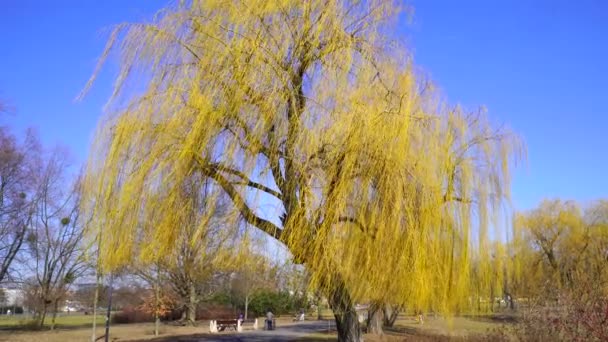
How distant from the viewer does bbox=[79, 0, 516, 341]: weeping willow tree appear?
28.8ft

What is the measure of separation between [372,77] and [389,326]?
84.4 ft

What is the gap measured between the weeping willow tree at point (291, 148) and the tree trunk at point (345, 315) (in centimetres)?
5

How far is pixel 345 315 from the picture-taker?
32.4ft

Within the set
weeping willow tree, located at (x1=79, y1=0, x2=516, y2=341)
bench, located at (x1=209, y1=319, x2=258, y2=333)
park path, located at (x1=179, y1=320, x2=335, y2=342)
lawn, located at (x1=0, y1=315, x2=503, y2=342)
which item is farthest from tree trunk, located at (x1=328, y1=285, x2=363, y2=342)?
bench, located at (x1=209, y1=319, x2=258, y2=333)

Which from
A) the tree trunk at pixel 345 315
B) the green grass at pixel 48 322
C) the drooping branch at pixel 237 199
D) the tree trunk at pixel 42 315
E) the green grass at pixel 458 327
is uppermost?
the drooping branch at pixel 237 199

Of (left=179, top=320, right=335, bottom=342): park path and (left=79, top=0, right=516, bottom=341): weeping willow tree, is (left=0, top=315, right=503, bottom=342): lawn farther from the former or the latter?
(left=79, top=0, right=516, bottom=341): weeping willow tree

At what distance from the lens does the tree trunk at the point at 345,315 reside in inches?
368

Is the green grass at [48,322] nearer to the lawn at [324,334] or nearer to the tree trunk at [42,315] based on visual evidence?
the tree trunk at [42,315]

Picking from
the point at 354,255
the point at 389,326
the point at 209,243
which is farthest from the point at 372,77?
the point at 389,326

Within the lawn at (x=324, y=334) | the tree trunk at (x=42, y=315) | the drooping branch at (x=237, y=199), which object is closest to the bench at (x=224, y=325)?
the lawn at (x=324, y=334)

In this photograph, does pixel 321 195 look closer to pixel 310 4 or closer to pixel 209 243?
pixel 209 243

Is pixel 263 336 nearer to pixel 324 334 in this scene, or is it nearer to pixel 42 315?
pixel 324 334

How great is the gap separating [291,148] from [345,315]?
3.29 m

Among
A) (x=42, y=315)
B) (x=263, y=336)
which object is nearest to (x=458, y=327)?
(x=263, y=336)
